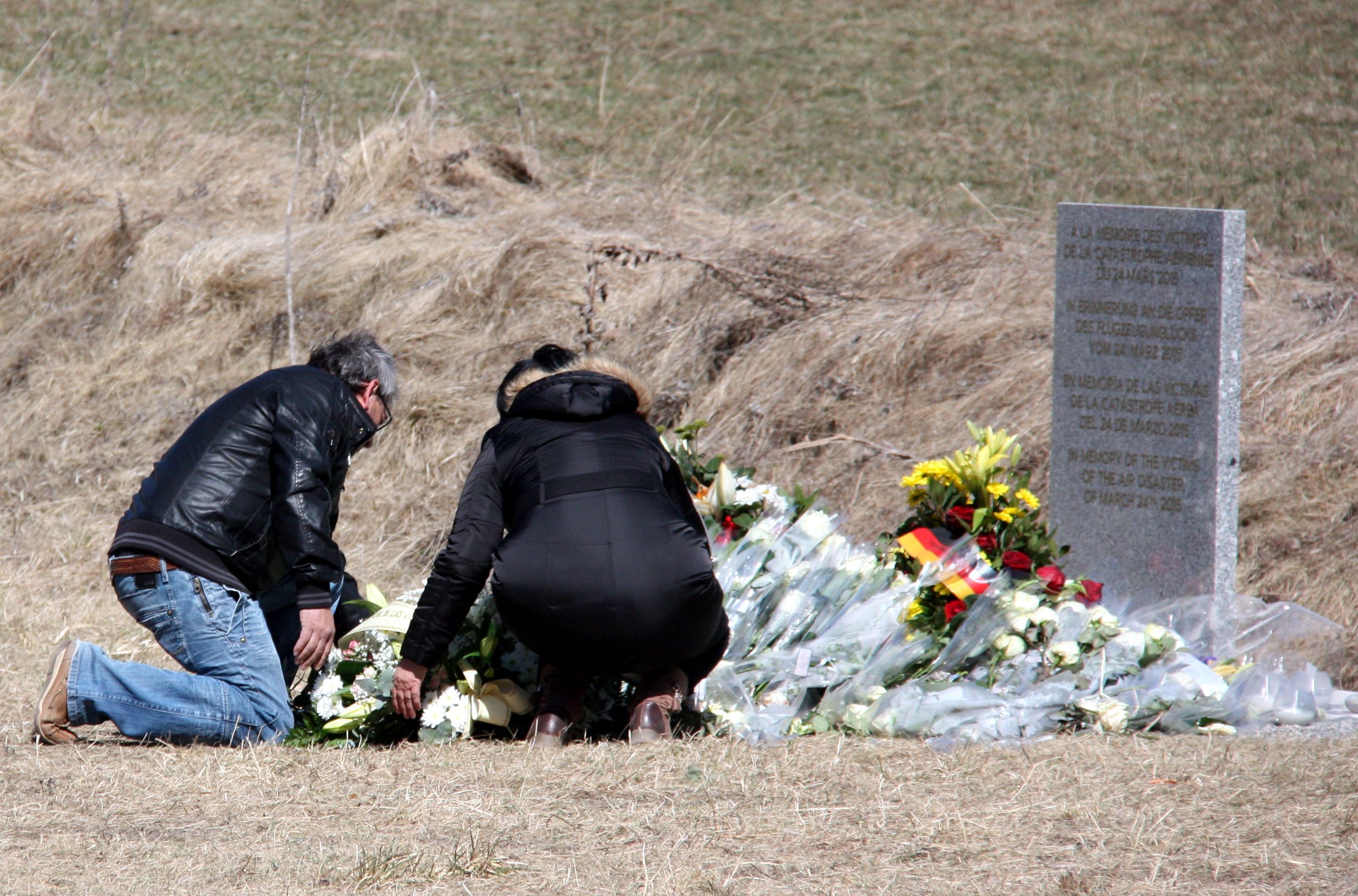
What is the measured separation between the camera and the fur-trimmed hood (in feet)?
13.2

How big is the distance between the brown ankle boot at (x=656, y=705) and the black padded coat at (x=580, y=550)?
5cm

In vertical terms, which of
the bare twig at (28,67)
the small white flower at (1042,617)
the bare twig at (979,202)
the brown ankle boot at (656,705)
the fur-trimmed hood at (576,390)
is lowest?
the brown ankle boot at (656,705)

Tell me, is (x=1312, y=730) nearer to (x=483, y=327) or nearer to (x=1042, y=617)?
(x=1042, y=617)

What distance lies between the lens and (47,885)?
2.97m

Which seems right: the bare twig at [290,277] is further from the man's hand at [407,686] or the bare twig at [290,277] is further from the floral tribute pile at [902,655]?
the man's hand at [407,686]

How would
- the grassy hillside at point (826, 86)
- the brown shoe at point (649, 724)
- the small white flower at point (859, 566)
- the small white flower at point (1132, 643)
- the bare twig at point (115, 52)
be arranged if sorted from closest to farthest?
the brown shoe at point (649, 724) < the small white flower at point (1132, 643) < the small white flower at point (859, 566) < the grassy hillside at point (826, 86) < the bare twig at point (115, 52)

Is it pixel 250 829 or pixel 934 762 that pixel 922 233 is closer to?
pixel 934 762

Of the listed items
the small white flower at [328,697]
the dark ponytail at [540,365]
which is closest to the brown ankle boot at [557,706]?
the small white flower at [328,697]

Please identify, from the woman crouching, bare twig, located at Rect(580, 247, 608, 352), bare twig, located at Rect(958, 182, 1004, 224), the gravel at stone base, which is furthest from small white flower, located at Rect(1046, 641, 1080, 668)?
bare twig, located at Rect(958, 182, 1004, 224)

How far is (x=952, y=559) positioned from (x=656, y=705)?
47.9 inches

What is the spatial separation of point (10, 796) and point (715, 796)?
5.95ft

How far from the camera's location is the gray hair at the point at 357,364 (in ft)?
14.1

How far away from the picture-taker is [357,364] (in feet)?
14.1

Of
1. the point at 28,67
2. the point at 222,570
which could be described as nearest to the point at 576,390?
the point at 222,570
